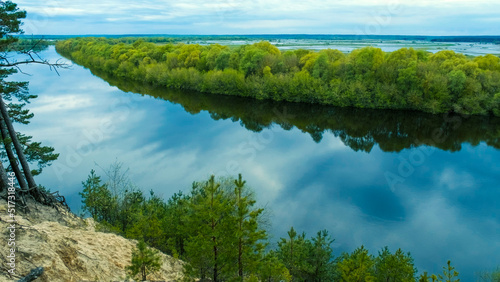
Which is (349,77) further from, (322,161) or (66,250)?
(66,250)

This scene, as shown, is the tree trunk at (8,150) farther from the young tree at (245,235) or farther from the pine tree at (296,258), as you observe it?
the pine tree at (296,258)

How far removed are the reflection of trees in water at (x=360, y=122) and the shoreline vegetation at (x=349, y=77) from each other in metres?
1.37

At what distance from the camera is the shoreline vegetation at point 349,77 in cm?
3928

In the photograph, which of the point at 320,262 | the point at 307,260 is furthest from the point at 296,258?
the point at 320,262

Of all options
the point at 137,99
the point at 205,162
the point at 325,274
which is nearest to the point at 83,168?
the point at 205,162

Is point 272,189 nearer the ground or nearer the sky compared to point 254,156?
nearer the ground

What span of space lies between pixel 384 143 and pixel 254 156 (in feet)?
42.8

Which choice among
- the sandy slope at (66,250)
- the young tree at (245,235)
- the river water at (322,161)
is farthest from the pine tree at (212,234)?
the river water at (322,161)

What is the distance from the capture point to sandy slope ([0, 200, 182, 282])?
689 cm

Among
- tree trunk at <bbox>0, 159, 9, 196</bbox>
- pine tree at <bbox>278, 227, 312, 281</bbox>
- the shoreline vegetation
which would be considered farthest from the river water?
tree trunk at <bbox>0, 159, 9, 196</bbox>

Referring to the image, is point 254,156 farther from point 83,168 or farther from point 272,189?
point 83,168

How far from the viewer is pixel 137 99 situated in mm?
49125

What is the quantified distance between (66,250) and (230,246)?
3.90 meters

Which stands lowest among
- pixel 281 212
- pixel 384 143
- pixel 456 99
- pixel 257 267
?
pixel 257 267
